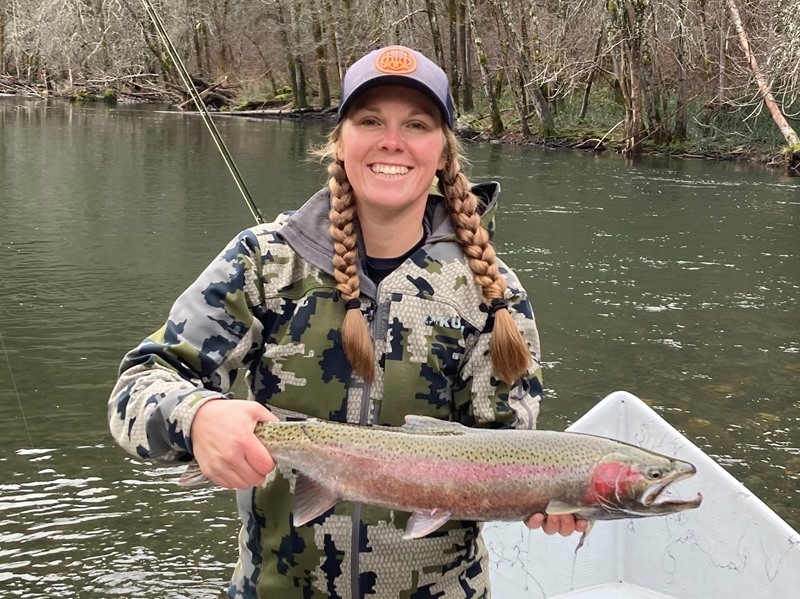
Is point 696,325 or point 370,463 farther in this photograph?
point 696,325

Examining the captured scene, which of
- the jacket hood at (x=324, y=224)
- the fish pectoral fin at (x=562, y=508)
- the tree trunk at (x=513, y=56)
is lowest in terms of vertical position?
the fish pectoral fin at (x=562, y=508)

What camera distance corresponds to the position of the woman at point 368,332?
224 cm

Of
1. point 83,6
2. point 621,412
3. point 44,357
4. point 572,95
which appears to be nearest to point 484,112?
point 572,95

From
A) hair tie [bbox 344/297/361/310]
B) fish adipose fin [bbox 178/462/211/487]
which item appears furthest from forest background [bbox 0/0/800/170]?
fish adipose fin [bbox 178/462/211/487]

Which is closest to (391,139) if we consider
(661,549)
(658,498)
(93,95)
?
(658,498)

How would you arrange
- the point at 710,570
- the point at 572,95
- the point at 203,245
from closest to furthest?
the point at 710,570, the point at 203,245, the point at 572,95

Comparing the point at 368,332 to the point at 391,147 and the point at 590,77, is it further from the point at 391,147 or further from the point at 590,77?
the point at 590,77

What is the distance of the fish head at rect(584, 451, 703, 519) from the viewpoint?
6.53 ft

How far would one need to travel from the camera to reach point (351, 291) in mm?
2268

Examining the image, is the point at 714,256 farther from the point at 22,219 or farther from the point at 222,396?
the point at 222,396

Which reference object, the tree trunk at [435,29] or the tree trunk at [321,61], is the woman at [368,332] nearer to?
the tree trunk at [435,29]

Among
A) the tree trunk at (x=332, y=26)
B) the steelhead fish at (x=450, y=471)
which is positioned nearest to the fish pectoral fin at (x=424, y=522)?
the steelhead fish at (x=450, y=471)

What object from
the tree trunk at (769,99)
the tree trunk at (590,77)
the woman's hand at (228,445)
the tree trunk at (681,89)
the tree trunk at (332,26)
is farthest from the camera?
the tree trunk at (332,26)

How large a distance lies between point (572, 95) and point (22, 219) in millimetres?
20851
